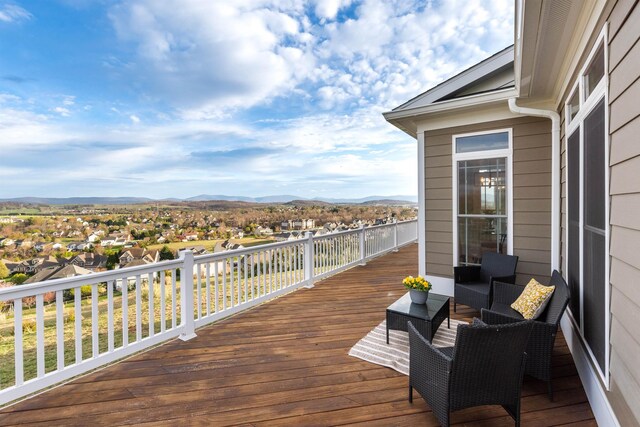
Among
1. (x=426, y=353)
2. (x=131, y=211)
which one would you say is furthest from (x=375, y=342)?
(x=131, y=211)

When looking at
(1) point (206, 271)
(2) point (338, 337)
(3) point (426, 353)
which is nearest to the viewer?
(3) point (426, 353)

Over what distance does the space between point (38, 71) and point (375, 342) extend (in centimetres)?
792

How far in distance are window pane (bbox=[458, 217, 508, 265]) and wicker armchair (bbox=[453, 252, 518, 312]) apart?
6.1 inches

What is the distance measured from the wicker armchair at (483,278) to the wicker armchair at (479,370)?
1.91m

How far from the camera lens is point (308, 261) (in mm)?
5434

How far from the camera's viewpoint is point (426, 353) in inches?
76.7

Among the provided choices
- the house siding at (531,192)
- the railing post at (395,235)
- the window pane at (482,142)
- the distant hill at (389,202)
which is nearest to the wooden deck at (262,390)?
the house siding at (531,192)

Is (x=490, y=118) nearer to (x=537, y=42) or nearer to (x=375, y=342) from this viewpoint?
(x=537, y=42)

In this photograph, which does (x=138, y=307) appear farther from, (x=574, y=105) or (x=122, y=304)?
(x=574, y=105)

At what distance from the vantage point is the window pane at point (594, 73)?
1.90 meters

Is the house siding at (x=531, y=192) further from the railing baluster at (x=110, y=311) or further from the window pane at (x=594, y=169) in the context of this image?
the railing baluster at (x=110, y=311)

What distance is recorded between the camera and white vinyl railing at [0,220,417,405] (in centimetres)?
229

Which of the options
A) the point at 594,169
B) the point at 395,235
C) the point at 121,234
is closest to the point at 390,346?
the point at 594,169

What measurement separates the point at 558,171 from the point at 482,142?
1.00 metres
